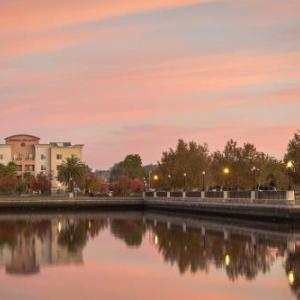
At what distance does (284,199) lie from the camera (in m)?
53.8

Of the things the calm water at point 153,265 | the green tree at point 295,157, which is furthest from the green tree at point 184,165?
the calm water at point 153,265

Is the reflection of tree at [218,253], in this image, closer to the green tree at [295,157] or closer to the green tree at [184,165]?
the green tree at [295,157]

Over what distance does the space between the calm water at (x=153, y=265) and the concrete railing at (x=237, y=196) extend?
19.9 feet

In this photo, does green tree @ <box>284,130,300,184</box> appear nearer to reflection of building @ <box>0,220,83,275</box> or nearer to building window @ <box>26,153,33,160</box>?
reflection of building @ <box>0,220,83,275</box>

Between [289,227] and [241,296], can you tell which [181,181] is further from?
[241,296]

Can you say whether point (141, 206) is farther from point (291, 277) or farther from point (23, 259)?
point (291, 277)

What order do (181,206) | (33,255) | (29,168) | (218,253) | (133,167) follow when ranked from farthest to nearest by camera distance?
(133,167) < (29,168) < (181,206) < (33,255) < (218,253)

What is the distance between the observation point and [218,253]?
1344 inches

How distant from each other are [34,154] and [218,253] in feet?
420

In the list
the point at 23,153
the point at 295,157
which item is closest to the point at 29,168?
the point at 23,153

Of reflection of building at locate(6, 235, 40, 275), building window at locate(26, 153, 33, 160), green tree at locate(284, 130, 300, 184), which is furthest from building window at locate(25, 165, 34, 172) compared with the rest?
reflection of building at locate(6, 235, 40, 275)

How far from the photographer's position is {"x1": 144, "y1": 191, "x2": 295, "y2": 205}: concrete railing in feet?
178

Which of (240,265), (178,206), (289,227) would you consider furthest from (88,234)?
(178,206)

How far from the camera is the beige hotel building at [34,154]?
15612 centimetres
